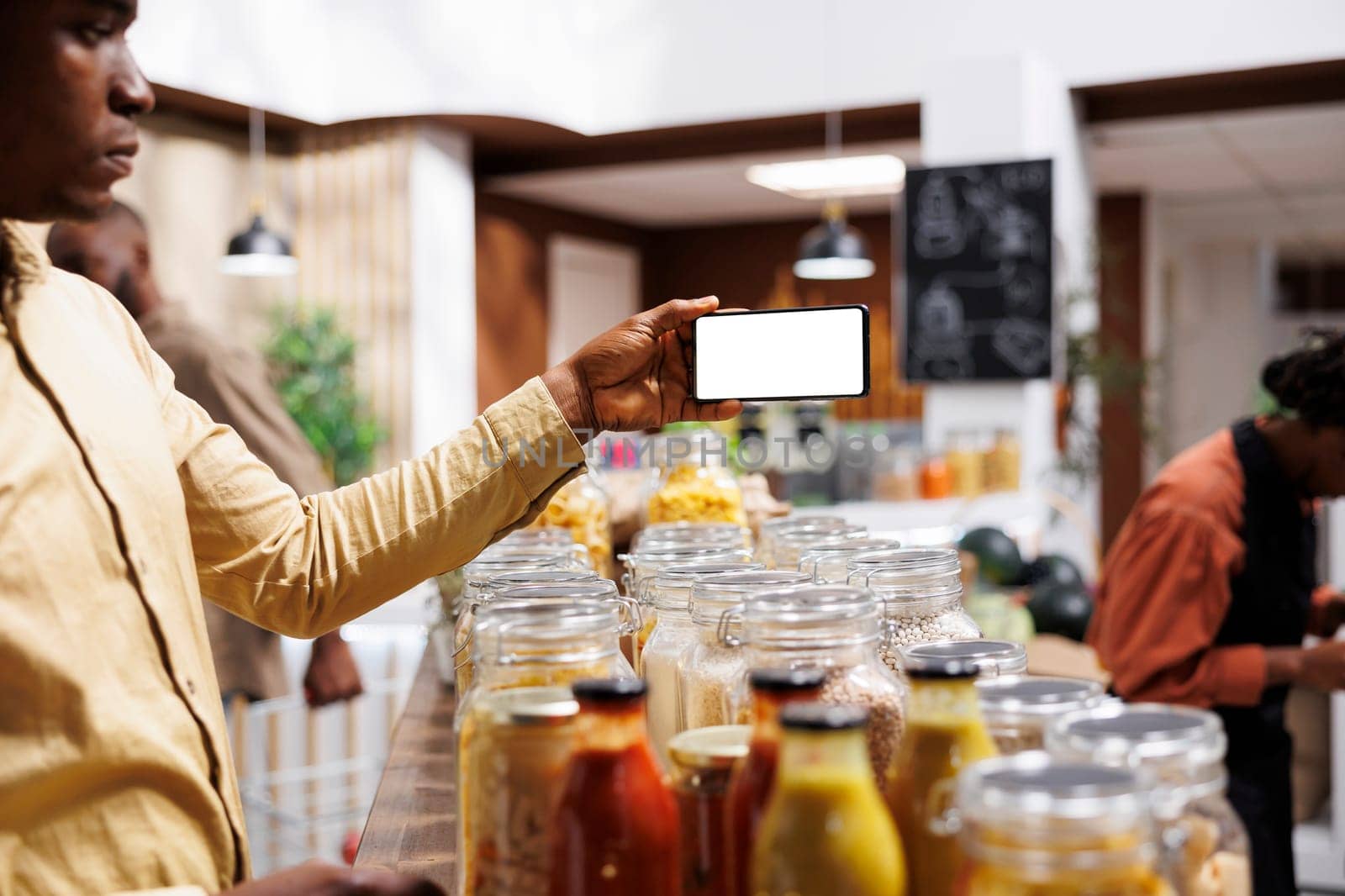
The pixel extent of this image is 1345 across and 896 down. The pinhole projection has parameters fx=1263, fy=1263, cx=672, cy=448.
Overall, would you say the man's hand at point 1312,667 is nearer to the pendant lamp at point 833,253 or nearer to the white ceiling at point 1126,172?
the pendant lamp at point 833,253

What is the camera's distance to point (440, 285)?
25.2ft

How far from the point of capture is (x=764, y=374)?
3.52ft

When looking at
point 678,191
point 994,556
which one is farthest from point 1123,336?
point 994,556

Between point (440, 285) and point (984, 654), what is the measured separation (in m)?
7.12

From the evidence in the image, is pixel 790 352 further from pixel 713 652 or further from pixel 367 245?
pixel 367 245

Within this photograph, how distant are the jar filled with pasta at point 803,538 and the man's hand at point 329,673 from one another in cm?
143

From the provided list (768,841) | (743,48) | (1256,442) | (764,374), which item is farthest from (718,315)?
(743,48)

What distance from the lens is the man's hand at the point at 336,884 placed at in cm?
70

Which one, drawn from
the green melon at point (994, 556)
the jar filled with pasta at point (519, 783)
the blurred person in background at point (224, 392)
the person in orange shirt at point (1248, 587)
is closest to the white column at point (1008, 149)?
the green melon at point (994, 556)

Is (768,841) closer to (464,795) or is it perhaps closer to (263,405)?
(464,795)

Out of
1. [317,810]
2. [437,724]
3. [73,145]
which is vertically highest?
[73,145]

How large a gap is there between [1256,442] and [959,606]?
56.0 inches

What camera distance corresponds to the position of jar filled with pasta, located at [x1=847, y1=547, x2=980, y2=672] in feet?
3.05

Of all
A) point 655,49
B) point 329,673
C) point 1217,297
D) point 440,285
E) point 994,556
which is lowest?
point 329,673
